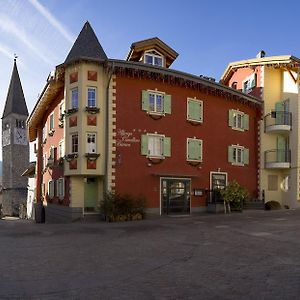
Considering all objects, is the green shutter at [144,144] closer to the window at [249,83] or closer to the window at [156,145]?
the window at [156,145]

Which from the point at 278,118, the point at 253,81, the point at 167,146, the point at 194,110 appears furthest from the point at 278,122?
the point at 167,146

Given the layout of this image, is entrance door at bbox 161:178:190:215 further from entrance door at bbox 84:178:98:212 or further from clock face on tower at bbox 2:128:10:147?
clock face on tower at bbox 2:128:10:147

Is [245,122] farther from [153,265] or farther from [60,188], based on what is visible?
[153,265]

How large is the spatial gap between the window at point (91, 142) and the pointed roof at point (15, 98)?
65731 mm

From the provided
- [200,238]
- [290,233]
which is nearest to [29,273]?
[200,238]

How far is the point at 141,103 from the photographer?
74.7 feet

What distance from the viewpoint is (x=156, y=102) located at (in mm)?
23516

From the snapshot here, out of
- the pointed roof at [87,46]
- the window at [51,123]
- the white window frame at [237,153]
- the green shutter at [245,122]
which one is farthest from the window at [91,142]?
the green shutter at [245,122]

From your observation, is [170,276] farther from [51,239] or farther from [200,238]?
[51,239]

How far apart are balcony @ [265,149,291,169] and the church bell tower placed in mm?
59985

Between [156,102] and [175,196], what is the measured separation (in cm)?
607

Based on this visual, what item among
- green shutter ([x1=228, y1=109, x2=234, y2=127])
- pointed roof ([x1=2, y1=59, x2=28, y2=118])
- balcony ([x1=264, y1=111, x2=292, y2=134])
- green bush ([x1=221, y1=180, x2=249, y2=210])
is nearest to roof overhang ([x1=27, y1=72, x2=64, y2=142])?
green shutter ([x1=228, y1=109, x2=234, y2=127])

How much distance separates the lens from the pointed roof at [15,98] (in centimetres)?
8062

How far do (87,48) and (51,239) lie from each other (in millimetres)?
14164
